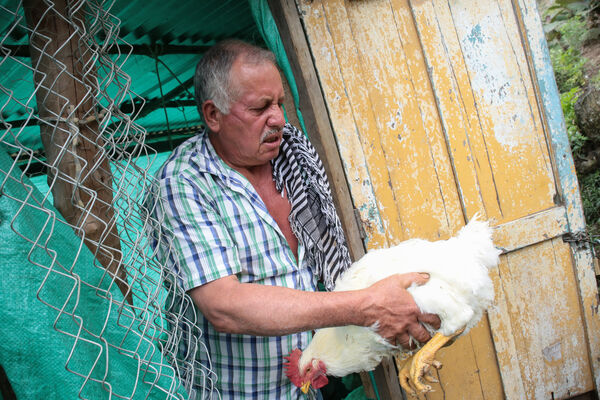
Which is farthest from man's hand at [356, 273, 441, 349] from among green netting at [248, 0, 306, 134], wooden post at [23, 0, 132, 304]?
green netting at [248, 0, 306, 134]

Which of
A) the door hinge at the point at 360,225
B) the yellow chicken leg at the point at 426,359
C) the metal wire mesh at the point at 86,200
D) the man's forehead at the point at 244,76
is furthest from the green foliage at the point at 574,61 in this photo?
the metal wire mesh at the point at 86,200

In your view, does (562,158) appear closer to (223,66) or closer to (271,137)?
(271,137)

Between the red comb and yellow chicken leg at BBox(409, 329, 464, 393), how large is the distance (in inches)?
19.4

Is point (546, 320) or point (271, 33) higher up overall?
point (271, 33)

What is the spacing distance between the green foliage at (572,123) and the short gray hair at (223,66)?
4.38 m

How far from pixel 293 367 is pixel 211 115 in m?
1.16

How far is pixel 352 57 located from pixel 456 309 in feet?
4.74

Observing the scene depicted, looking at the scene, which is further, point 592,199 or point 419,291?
point 592,199

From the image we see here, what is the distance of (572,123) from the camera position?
4875 millimetres

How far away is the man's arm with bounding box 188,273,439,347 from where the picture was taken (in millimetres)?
1425

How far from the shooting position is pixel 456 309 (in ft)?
5.42

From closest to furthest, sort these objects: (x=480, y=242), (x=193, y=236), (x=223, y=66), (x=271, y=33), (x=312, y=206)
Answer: (x=193, y=236)
(x=223, y=66)
(x=480, y=242)
(x=312, y=206)
(x=271, y=33)

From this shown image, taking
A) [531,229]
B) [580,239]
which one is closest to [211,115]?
[531,229]

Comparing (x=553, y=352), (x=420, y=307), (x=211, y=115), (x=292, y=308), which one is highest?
(x=211, y=115)
